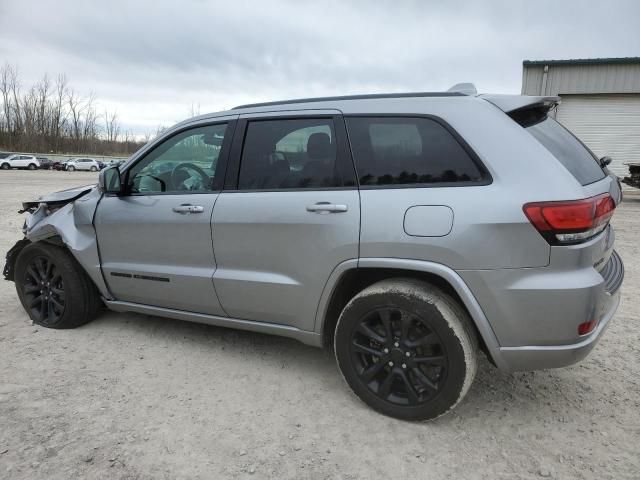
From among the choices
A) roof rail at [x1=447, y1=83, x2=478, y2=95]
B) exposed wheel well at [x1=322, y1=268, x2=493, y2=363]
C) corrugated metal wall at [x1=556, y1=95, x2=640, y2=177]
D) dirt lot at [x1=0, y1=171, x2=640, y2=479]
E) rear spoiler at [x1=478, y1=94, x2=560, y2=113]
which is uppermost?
corrugated metal wall at [x1=556, y1=95, x2=640, y2=177]

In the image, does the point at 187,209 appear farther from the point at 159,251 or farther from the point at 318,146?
the point at 318,146

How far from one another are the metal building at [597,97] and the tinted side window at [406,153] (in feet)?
54.4

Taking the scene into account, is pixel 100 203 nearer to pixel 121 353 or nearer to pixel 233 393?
pixel 121 353

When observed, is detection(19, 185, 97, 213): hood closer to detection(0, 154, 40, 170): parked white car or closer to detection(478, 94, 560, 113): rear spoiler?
detection(478, 94, 560, 113): rear spoiler

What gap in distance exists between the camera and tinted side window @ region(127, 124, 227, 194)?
3293mm

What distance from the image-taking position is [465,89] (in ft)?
9.33

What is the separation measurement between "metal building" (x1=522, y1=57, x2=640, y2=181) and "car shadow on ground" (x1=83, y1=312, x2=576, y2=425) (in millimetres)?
16257

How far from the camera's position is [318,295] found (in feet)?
9.27

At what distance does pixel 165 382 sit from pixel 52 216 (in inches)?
71.6

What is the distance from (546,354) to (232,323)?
6.33 ft

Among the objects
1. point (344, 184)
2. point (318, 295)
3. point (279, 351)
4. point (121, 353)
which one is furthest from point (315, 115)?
point (121, 353)

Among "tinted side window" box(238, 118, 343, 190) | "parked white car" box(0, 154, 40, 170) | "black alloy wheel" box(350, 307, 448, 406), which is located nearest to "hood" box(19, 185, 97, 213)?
"tinted side window" box(238, 118, 343, 190)

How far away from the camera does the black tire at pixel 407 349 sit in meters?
2.46

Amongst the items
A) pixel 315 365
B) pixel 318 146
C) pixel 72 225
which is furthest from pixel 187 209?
pixel 315 365
